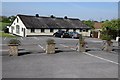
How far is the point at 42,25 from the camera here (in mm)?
57625

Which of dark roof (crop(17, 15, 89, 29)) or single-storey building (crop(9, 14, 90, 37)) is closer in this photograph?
single-storey building (crop(9, 14, 90, 37))

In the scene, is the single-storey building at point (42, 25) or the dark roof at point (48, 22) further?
the dark roof at point (48, 22)

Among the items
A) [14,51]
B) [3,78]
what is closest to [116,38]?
[14,51]

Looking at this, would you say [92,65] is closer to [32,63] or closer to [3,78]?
[32,63]

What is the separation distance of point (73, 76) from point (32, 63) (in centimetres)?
458

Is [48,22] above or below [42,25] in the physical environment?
above

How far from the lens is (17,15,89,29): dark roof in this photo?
5624cm

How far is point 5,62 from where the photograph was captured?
1727 centimetres

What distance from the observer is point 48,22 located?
60.0m

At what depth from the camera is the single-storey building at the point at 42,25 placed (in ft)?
181

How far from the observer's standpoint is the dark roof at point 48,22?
185ft

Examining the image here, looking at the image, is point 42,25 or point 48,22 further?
point 48,22

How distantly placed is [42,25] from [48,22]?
2855 mm

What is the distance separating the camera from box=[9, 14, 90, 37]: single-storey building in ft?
181
